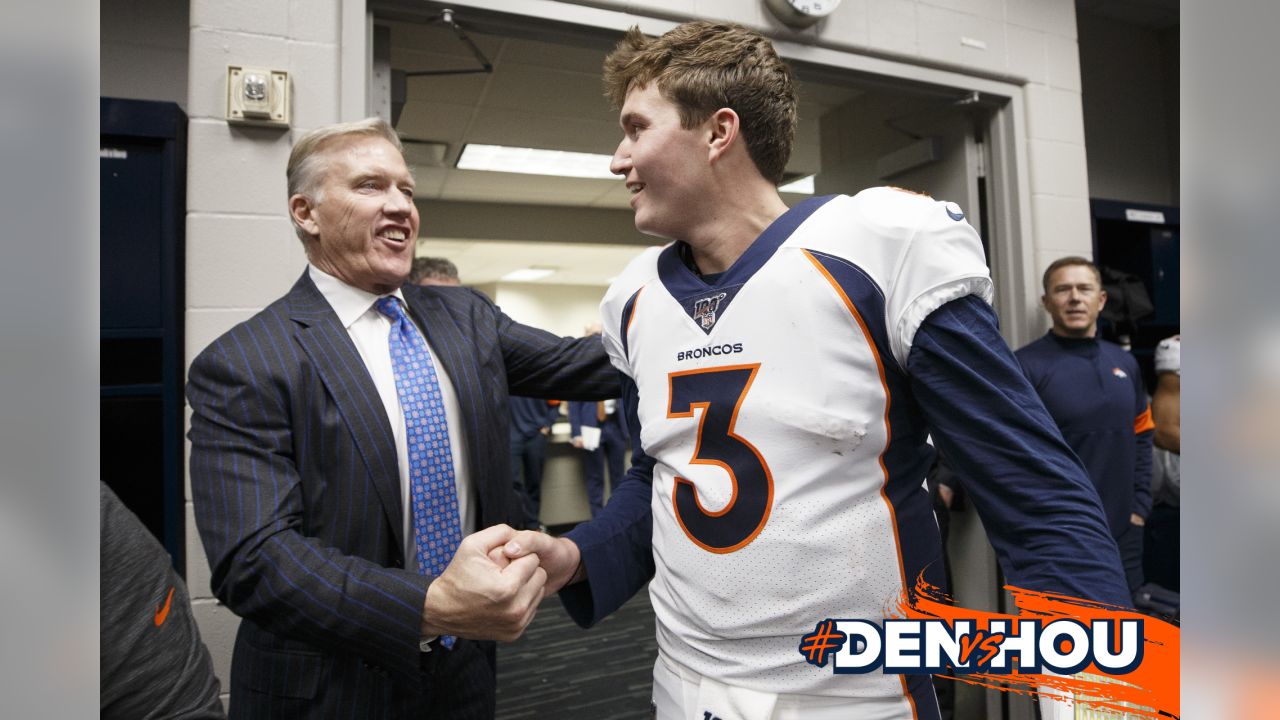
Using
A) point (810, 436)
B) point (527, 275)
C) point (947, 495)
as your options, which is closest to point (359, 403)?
point (810, 436)

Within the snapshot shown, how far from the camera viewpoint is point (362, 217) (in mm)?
1124

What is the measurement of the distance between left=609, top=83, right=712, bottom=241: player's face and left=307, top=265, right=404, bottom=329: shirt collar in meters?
0.56

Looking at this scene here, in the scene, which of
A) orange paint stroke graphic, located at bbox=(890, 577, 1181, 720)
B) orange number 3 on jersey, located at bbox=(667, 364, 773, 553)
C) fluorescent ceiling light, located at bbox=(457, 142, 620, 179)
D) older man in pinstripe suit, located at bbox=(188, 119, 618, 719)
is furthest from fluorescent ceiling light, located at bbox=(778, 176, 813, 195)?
orange paint stroke graphic, located at bbox=(890, 577, 1181, 720)

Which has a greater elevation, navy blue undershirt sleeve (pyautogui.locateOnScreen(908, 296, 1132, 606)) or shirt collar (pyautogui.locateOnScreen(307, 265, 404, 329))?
shirt collar (pyautogui.locateOnScreen(307, 265, 404, 329))

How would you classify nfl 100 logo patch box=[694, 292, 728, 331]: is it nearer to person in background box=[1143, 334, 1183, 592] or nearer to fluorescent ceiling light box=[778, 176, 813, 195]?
person in background box=[1143, 334, 1183, 592]

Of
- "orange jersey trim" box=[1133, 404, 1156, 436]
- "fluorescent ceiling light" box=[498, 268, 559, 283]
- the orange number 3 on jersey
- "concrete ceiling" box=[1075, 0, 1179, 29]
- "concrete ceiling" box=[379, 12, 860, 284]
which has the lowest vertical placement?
"orange jersey trim" box=[1133, 404, 1156, 436]

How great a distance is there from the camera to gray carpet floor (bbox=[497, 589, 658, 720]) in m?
2.54

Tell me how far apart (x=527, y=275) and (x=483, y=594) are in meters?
7.82

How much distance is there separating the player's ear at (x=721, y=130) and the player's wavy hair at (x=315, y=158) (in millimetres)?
671

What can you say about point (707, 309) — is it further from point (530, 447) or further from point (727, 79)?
point (530, 447)

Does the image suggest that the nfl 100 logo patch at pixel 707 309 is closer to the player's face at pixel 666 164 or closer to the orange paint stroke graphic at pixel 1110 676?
the player's face at pixel 666 164

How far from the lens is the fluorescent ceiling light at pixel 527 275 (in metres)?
8.00

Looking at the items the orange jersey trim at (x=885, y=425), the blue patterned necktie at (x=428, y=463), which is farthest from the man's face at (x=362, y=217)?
the orange jersey trim at (x=885, y=425)
